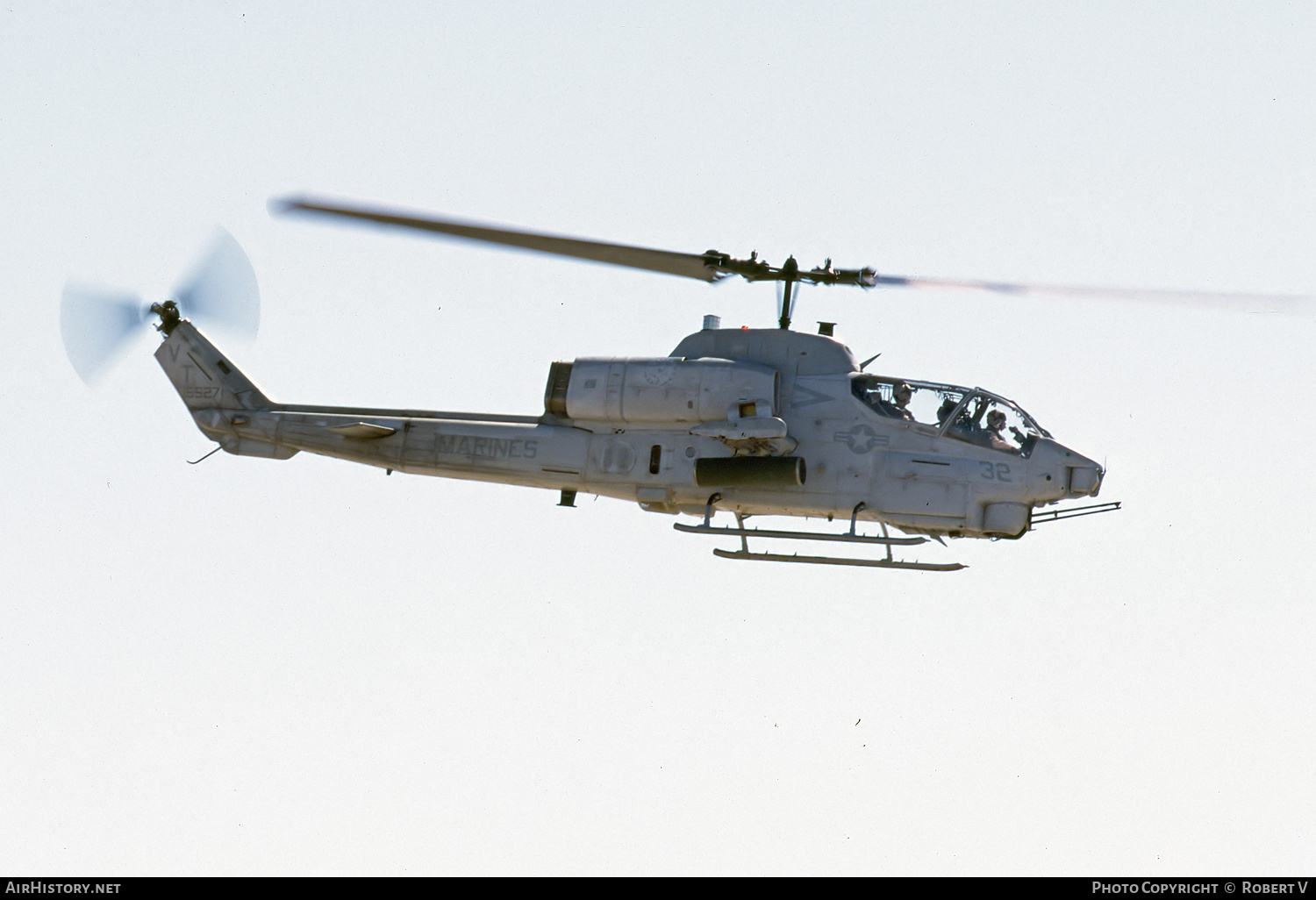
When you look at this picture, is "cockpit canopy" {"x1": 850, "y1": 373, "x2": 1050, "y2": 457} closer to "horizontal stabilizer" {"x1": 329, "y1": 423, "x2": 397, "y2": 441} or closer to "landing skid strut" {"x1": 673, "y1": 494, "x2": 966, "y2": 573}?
"landing skid strut" {"x1": 673, "y1": 494, "x2": 966, "y2": 573}

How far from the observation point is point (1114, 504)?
66.0ft

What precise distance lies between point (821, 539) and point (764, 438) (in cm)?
141

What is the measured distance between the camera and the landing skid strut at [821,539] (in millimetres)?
19984

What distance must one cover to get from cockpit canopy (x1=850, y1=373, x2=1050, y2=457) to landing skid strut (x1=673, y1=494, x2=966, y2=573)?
1355mm

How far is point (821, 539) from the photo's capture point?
20500mm

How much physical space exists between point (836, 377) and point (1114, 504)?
3697 millimetres

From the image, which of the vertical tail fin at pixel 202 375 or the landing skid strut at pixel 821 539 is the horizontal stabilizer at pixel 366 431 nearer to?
the vertical tail fin at pixel 202 375

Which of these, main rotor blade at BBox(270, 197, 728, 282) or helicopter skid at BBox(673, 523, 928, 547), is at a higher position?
main rotor blade at BBox(270, 197, 728, 282)

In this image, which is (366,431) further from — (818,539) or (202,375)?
(818,539)

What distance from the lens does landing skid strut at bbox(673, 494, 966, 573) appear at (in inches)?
787

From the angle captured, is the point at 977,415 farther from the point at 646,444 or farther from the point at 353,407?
the point at 353,407

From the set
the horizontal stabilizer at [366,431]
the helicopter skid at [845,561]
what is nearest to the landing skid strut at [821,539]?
the helicopter skid at [845,561]

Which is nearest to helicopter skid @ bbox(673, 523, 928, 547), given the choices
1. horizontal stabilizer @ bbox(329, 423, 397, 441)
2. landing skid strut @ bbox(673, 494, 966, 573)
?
landing skid strut @ bbox(673, 494, 966, 573)
